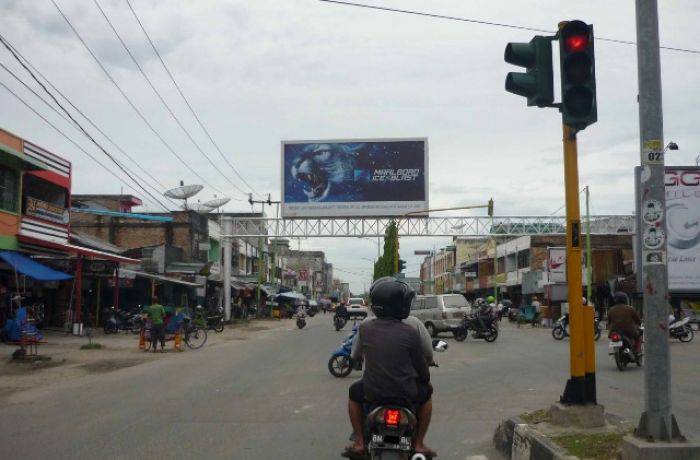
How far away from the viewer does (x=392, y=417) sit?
16.5 feet

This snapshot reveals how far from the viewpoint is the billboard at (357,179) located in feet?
142

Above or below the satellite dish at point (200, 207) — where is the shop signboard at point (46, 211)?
below

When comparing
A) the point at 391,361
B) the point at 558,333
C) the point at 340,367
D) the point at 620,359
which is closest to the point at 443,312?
the point at 558,333

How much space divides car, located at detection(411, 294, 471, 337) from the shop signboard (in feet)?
47.4

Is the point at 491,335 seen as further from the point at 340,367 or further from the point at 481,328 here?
the point at 340,367

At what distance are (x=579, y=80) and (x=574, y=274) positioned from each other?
199cm

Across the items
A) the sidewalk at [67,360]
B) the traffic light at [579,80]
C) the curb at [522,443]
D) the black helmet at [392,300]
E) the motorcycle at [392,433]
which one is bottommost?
the sidewalk at [67,360]

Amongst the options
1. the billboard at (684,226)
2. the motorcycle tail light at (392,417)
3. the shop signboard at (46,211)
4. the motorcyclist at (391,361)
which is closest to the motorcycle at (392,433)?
the motorcycle tail light at (392,417)

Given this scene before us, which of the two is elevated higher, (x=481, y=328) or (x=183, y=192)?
(x=183, y=192)

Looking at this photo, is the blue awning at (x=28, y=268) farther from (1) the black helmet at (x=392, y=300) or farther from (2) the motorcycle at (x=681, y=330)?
(2) the motorcycle at (x=681, y=330)

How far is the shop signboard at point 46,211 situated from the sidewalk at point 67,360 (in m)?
4.49

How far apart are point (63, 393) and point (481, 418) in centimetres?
740

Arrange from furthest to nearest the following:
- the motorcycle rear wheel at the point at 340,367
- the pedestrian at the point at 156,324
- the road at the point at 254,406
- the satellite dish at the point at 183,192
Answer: the satellite dish at the point at 183,192
the pedestrian at the point at 156,324
the motorcycle rear wheel at the point at 340,367
the road at the point at 254,406

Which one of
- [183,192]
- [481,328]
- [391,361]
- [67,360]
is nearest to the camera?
[391,361]
